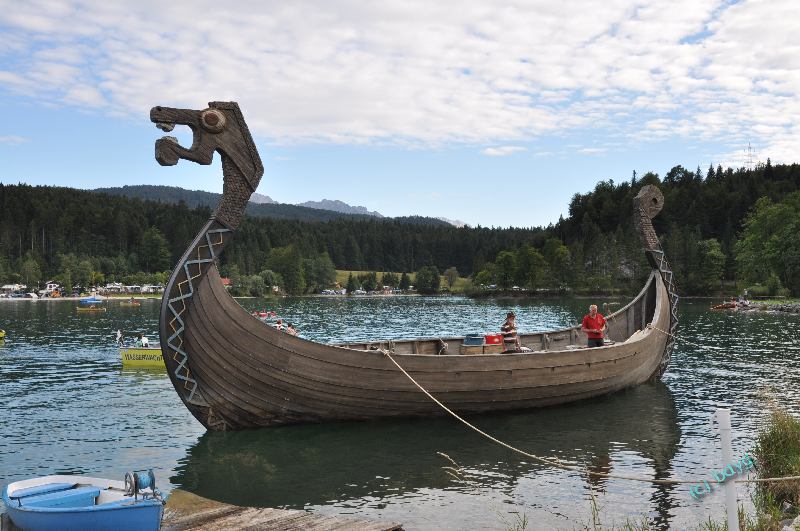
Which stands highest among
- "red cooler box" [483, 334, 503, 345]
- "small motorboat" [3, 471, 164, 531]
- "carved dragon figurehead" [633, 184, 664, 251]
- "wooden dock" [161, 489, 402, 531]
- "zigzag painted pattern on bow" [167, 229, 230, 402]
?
"carved dragon figurehead" [633, 184, 664, 251]

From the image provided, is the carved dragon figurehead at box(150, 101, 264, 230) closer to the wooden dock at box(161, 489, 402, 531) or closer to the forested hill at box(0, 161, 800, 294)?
the wooden dock at box(161, 489, 402, 531)

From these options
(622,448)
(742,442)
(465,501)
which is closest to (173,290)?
(465,501)

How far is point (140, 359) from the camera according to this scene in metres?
33.2

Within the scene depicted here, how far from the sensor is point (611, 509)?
12.3 metres

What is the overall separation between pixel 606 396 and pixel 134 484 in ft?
53.6

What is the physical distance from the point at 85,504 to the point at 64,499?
277 mm

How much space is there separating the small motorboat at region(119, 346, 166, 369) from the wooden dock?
77.9ft

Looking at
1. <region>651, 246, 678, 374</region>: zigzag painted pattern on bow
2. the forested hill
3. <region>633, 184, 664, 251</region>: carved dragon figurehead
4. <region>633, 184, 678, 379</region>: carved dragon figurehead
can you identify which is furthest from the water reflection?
the forested hill

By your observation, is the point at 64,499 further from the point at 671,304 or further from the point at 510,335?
the point at 671,304

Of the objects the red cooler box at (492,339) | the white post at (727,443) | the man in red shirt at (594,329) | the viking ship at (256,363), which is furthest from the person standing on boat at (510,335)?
the white post at (727,443)

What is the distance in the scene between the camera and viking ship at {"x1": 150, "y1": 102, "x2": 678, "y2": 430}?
1502 cm

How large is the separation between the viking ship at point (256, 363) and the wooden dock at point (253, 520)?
497cm

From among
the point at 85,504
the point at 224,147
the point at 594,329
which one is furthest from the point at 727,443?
the point at 594,329

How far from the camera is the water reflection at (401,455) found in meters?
13.6
